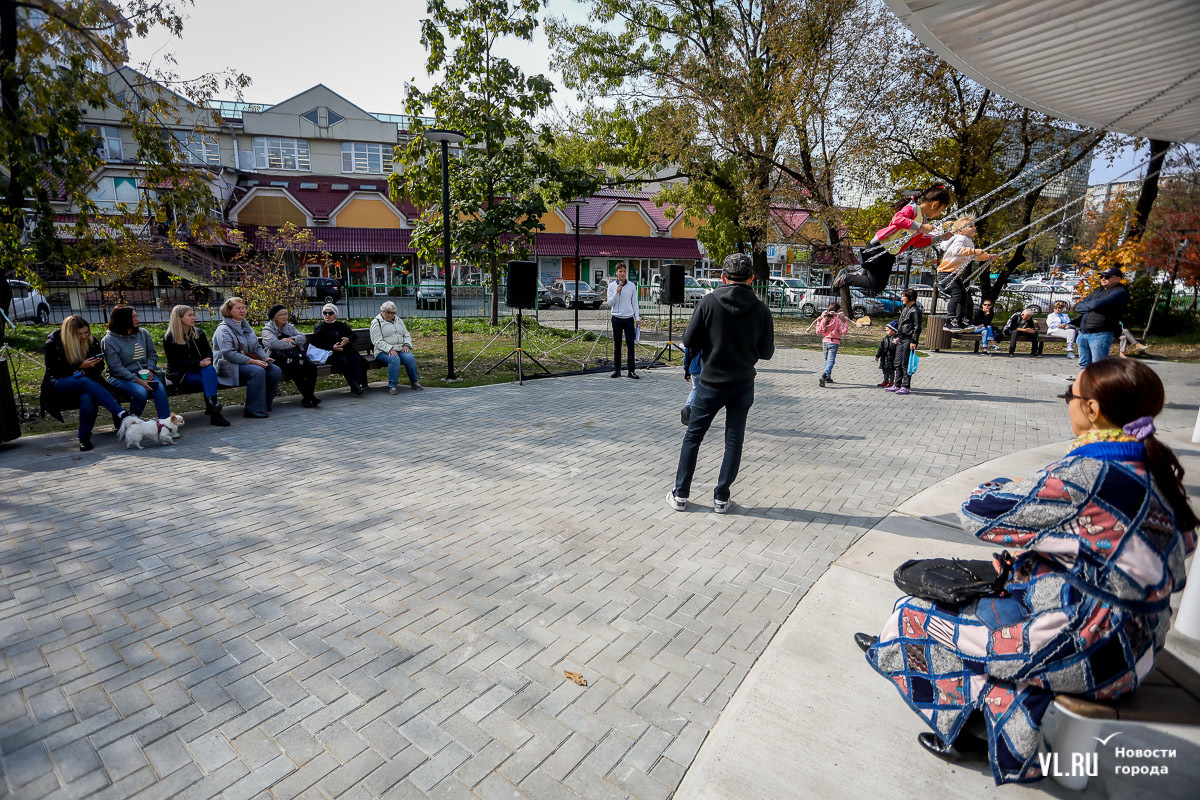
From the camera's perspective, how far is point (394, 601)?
141 inches

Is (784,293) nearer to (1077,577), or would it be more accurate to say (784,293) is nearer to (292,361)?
(292,361)

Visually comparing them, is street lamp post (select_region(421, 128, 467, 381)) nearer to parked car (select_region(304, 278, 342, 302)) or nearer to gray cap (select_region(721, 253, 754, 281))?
gray cap (select_region(721, 253, 754, 281))

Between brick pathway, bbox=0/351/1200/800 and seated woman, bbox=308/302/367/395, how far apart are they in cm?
205

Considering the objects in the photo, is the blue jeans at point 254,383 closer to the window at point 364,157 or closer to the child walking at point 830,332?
the child walking at point 830,332

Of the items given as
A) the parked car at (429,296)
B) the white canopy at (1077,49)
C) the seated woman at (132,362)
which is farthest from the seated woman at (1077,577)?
the parked car at (429,296)

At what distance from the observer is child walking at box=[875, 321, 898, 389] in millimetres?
10773

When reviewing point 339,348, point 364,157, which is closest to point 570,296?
point 364,157

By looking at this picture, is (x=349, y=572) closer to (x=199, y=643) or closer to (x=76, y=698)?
(x=199, y=643)

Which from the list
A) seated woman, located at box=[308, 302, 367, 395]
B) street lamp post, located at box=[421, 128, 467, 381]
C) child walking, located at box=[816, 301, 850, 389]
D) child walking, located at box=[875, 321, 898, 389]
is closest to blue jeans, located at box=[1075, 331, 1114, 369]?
child walking, located at box=[875, 321, 898, 389]

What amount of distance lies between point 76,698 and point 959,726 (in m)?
3.70

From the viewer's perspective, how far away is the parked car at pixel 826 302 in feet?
84.6

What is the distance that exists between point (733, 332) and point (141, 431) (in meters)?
6.03

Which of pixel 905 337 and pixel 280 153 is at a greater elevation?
pixel 280 153

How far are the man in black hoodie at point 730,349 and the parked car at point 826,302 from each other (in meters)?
21.6
